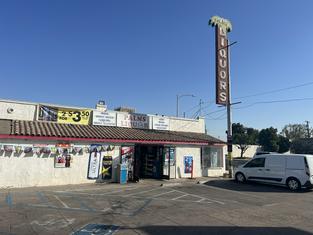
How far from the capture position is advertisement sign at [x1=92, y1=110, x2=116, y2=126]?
69.9 ft

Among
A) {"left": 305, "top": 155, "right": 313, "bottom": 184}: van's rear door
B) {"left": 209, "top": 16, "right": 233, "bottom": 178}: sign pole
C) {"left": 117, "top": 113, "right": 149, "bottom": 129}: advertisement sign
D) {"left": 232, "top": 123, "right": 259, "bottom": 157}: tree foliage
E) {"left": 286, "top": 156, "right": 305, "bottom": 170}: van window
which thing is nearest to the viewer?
{"left": 305, "top": 155, "right": 313, "bottom": 184}: van's rear door

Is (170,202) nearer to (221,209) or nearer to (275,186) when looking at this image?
(221,209)

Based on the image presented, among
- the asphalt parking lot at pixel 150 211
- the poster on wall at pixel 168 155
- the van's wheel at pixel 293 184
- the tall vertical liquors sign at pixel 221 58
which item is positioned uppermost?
the tall vertical liquors sign at pixel 221 58

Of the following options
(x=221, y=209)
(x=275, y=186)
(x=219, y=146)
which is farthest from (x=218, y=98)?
(x=221, y=209)

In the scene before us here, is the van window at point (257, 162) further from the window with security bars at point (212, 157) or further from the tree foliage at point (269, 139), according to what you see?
the tree foliage at point (269, 139)

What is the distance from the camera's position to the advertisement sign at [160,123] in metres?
24.5

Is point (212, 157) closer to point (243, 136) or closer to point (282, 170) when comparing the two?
point (282, 170)

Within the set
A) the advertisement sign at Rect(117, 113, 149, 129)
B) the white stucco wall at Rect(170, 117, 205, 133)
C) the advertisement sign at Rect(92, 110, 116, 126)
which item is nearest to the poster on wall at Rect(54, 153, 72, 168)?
the advertisement sign at Rect(92, 110, 116, 126)

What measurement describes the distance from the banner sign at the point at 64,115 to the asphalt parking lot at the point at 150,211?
4405 mm

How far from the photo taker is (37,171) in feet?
56.7

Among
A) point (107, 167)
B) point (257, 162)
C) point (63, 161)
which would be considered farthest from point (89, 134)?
point (257, 162)

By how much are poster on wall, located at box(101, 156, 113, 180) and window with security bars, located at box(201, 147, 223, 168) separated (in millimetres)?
7947

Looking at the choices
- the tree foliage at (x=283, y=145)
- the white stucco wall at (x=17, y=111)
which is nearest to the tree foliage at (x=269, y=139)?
the tree foliage at (x=283, y=145)

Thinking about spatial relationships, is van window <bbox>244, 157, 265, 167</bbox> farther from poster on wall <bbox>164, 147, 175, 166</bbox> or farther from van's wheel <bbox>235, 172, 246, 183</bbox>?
poster on wall <bbox>164, 147, 175, 166</bbox>
